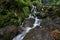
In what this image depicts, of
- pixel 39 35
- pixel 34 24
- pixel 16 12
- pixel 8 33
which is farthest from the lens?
pixel 16 12

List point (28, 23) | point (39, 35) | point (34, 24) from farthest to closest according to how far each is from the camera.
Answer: point (34, 24)
point (28, 23)
point (39, 35)

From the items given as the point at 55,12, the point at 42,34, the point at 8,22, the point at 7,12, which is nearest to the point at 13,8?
the point at 7,12

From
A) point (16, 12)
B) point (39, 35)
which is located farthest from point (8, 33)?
point (16, 12)

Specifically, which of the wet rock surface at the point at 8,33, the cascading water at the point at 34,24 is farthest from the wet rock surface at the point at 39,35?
the wet rock surface at the point at 8,33

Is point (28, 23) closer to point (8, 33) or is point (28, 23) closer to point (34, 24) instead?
point (34, 24)

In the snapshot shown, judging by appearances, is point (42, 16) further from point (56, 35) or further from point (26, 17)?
point (56, 35)

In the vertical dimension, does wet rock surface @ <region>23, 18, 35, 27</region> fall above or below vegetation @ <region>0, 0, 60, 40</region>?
below

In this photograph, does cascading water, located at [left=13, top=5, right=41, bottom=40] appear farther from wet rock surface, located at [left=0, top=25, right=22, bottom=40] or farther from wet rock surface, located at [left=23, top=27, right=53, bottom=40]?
wet rock surface, located at [left=23, top=27, right=53, bottom=40]

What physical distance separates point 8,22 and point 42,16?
11.6 ft

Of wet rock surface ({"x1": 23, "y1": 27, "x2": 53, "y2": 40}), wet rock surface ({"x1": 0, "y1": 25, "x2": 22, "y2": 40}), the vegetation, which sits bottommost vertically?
wet rock surface ({"x1": 23, "y1": 27, "x2": 53, "y2": 40})

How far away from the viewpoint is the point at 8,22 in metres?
13.4

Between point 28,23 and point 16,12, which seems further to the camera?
point 16,12

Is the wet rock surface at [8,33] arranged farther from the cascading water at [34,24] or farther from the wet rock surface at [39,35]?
the wet rock surface at [39,35]

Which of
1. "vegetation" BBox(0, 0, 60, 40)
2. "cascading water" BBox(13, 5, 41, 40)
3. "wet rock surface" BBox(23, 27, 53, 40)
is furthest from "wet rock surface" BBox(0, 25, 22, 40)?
"wet rock surface" BBox(23, 27, 53, 40)
